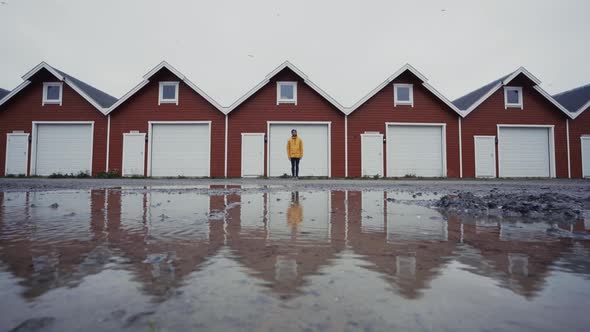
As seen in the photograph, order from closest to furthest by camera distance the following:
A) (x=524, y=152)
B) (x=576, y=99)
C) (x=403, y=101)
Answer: (x=403, y=101) < (x=524, y=152) < (x=576, y=99)

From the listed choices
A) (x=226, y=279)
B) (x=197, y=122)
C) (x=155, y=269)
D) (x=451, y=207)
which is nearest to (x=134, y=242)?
(x=155, y=269)

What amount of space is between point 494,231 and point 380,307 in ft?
4.75

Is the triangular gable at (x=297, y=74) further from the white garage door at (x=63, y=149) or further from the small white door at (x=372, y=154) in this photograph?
the white garage door at (x=63, y=149)

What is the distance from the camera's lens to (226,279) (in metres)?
0.93

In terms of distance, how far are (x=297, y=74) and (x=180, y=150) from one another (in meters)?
7.32

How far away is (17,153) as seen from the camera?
54.0ft

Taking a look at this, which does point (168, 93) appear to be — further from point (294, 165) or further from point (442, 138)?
point (442, 138)

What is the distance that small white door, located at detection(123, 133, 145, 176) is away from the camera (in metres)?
15.9

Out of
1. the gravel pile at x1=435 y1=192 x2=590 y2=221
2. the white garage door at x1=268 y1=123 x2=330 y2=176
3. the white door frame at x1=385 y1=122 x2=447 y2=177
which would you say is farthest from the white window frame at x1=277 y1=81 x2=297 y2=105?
the gravel pile at x1=435 y1=192 x2=590 y2=221

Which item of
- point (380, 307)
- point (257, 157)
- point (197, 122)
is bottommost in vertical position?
point (380, 307)

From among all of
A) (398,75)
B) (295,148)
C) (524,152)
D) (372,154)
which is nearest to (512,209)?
(295,148)

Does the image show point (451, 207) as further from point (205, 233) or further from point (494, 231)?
point (205, 233)

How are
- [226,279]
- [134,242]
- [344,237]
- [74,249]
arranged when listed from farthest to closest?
[344,237] → [134,242] → [74,249] → [226,279]

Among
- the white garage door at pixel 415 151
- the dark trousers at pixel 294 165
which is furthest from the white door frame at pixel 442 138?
the dark trousers at pixel 294 165
